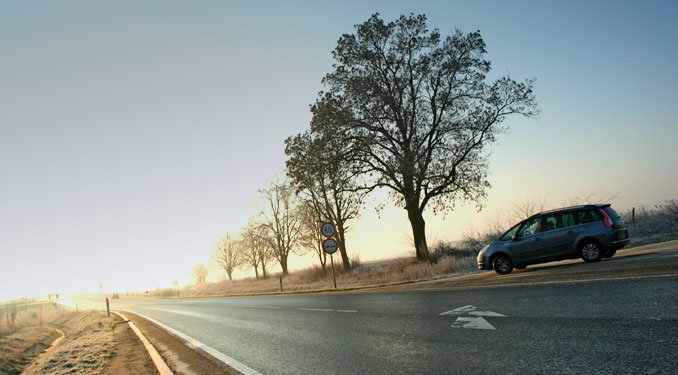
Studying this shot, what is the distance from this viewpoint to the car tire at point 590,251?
42.4 ft

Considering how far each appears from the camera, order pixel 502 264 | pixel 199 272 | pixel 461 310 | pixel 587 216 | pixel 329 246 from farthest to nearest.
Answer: pixel 199 272, pixel 329 246, pixel 502 264, pixel 587 216, pixel 461 310

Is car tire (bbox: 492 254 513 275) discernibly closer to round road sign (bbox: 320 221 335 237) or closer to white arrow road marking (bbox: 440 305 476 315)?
white arrow road marking (bbox: 440 305 476 315)

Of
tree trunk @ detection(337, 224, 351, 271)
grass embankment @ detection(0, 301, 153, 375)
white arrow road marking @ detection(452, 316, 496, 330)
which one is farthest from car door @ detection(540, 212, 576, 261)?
tree trunk @ detection(337, 224, 351, 271)

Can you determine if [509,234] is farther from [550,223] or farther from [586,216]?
[586,216]

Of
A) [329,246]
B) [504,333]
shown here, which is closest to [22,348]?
[329,246]

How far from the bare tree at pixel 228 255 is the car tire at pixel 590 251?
233ft

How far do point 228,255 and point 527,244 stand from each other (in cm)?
7432

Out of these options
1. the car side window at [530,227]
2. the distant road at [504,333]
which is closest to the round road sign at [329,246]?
the car side window at [530,227]

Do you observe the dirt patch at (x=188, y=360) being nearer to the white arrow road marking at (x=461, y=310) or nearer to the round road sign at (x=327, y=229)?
the white arrow road marking at (x=461, y=310)

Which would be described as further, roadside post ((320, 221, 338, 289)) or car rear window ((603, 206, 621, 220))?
roadside post ((320, 221, 338, 289))

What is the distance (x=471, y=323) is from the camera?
273 inches

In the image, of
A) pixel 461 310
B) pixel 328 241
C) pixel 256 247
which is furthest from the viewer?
pixel 256 247

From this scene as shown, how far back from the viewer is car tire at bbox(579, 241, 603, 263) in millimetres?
12938

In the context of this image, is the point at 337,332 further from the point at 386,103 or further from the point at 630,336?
the point at 386,103
